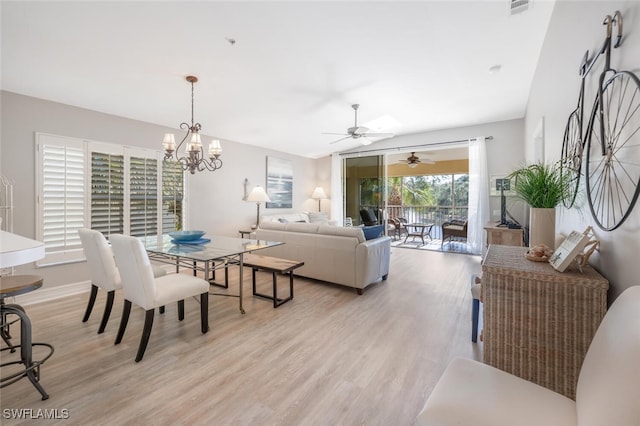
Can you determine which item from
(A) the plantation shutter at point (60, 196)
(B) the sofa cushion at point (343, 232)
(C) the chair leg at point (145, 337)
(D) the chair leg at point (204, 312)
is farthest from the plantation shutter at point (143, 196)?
(B) the sofa cushion at point (343, 232)

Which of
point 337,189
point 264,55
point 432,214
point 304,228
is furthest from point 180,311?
point 432,214

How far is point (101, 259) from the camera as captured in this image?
7.93 feet

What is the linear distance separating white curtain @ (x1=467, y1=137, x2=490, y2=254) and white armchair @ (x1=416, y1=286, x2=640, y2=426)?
16.8ft

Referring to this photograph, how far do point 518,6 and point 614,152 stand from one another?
198cm

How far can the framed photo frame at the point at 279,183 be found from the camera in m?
6.52

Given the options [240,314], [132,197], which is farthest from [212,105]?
[240,314]

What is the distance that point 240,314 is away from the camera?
287 cm

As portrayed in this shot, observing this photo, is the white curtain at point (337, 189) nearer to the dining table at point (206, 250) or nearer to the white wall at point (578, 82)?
the dining table at point (206, 250)

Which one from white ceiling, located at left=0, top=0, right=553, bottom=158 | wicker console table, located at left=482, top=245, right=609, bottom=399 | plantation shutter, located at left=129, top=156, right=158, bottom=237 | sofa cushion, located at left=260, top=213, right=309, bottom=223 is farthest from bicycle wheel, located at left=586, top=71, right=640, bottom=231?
plantation shutter, located at left=129, top=156, right=158, bottom=237

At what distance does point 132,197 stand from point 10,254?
3381 mm

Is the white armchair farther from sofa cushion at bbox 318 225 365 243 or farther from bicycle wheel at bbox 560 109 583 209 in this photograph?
sofa cushion at bbox 318 225 365 243

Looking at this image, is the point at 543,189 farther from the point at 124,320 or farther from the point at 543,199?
the point at 124,320

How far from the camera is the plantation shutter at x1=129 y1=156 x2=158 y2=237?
4.07m

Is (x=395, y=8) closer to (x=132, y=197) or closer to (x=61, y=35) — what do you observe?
(x=61, y=35)
